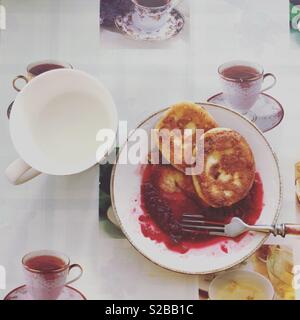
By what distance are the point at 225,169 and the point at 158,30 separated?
239mm

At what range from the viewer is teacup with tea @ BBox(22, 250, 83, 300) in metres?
0.86

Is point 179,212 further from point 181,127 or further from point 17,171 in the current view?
point 17,171

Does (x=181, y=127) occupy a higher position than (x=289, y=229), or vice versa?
(x=181, y=127)

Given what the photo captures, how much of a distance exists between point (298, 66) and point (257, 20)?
0.31 feet

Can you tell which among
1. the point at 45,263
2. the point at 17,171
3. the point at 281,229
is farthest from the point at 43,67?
the point at 281,229

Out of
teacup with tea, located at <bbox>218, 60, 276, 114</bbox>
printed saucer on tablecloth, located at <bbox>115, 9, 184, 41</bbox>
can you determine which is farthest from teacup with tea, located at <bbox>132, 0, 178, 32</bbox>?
teacup with tea, located at <bbox>218, 60, 276, 114</bbox>

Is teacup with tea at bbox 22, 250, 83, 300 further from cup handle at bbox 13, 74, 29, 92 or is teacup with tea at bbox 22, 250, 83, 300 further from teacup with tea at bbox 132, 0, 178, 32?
teacup with tea at bbox 132, 0, 178, 32

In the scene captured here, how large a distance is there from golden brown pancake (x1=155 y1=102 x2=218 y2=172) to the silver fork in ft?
0.24

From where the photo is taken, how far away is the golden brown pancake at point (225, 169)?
85cm

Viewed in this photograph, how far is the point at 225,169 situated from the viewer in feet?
2.81

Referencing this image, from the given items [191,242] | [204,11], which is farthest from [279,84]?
[191,242]

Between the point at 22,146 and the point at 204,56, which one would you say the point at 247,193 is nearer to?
the point at 204,56

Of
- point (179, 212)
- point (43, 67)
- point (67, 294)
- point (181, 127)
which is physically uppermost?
point (43, 67)
